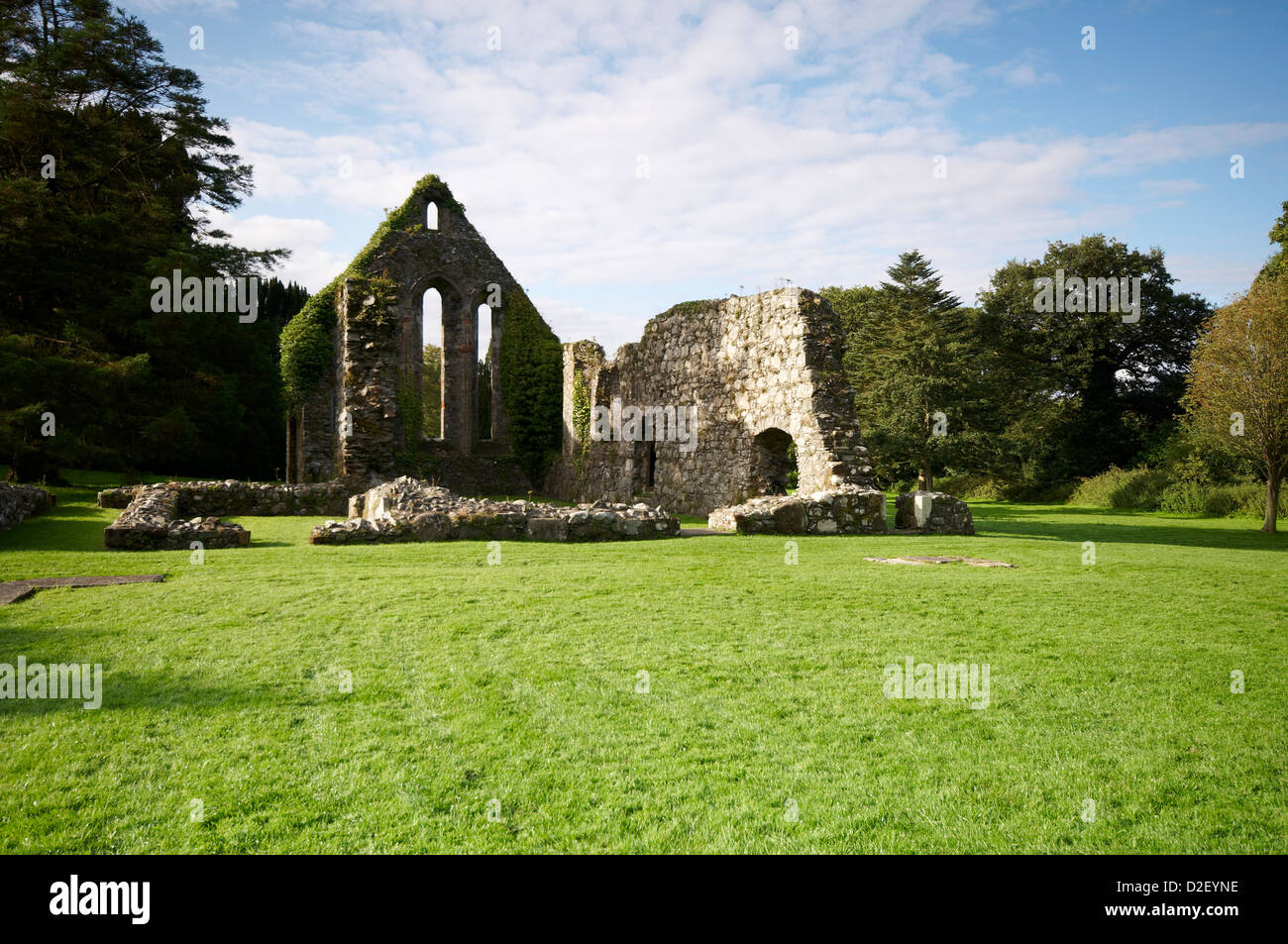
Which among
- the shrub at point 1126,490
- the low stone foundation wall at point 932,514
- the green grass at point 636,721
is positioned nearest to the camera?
the green grass at point 636,721

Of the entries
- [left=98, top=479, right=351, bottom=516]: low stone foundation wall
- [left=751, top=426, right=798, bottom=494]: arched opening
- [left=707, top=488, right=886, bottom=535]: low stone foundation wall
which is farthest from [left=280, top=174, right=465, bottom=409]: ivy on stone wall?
[left=707, top=488, right=886, bottom=535]: low stone foundation wall

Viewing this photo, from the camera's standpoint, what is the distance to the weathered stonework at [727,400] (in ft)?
53.2

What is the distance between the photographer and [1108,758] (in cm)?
360

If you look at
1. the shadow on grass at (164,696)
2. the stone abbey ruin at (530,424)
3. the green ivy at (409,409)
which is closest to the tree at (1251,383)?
the stone abbey ruin at (530,424)

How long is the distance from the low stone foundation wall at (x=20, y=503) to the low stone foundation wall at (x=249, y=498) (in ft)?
4.60

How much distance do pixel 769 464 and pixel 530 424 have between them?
1114 centimetres

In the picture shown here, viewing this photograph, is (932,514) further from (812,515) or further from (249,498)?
(249,498)

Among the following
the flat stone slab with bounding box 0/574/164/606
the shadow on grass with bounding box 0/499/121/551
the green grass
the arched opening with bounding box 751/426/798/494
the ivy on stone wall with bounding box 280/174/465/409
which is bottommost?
the green grass

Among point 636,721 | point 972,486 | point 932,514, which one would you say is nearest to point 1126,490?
point 972,486

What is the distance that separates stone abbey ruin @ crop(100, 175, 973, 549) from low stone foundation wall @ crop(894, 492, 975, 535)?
4 centimetres

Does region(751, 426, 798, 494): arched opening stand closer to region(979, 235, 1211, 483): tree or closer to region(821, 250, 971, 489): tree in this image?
region(821, 250, 971, 489): tree

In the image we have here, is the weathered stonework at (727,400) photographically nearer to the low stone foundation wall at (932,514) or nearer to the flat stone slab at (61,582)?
the low stone foundation wall at (932,514)

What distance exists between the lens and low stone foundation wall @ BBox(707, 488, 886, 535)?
13914mm
